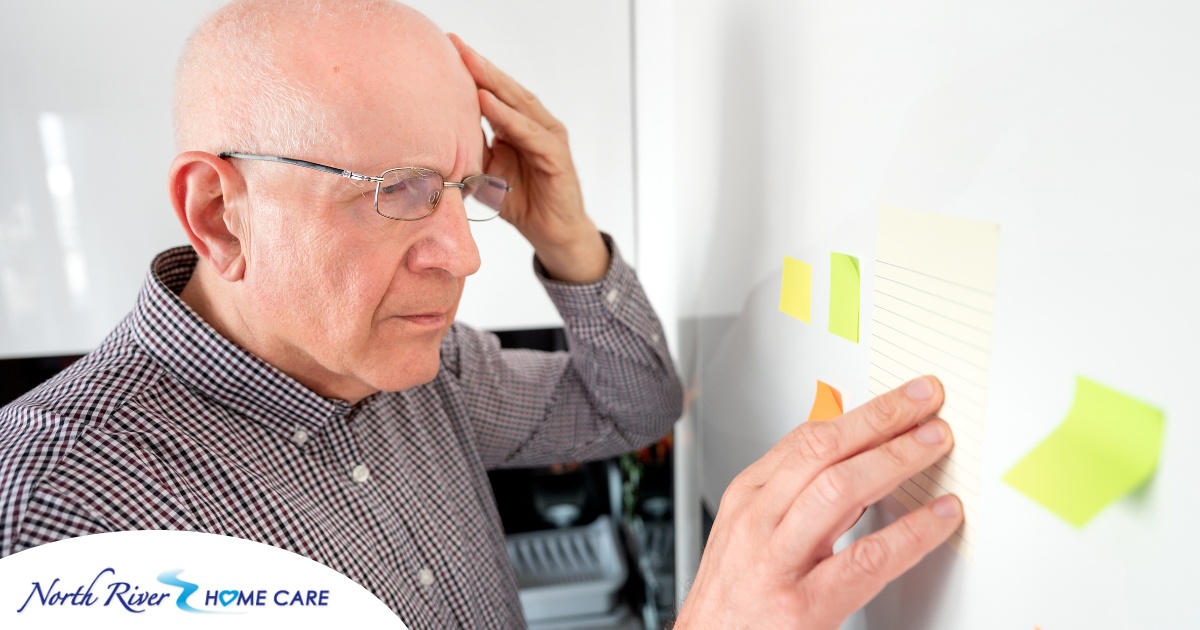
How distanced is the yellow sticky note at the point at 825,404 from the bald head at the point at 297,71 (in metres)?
0.48

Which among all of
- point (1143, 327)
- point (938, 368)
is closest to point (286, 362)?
point (938, 368)

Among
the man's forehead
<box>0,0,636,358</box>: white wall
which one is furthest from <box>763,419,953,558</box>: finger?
<box>0,0,636,358</box>: white wall

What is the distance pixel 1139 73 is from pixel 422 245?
2.07 feet

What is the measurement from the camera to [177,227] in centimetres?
130

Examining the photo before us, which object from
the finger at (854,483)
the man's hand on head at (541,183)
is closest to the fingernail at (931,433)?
the finger at (854,483)

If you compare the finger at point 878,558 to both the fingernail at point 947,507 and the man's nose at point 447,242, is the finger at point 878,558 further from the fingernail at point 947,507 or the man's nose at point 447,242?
the man's nose at point 447,242

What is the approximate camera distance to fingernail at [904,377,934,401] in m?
0.58

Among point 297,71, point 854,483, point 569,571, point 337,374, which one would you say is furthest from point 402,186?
point 569,571

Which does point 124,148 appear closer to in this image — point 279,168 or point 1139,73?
point 279,168

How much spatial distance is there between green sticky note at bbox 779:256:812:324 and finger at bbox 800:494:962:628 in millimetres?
255

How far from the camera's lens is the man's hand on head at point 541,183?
964 mm

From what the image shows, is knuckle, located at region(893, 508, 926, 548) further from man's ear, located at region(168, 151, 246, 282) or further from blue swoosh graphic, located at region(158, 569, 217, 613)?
man's ear, located at region(168, 151, 246, 282)

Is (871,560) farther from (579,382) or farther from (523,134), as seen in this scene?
(579,382)

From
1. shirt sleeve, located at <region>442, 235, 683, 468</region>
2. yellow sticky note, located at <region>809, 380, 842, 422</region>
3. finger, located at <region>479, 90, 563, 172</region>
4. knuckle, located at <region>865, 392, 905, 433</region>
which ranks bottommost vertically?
shirt sleeve, located at <region>442, 235, 683, 468</region>
